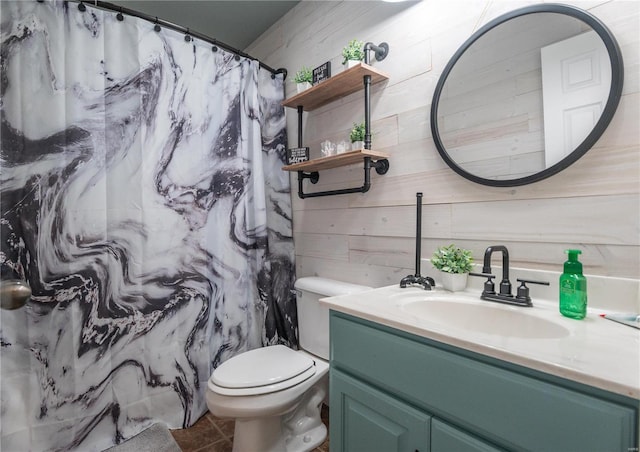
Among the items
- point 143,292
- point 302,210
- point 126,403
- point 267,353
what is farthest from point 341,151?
point 126,403

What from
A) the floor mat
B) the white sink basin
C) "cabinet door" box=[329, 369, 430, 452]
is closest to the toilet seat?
"cabinet door" box=[329, 369, 430, 452]

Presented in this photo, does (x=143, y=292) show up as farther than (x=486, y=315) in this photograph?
Yes

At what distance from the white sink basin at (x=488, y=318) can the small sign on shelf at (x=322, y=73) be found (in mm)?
1169

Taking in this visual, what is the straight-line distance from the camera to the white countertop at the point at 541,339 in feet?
1.75

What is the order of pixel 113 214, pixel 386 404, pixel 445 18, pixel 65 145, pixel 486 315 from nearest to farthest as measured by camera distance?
pixel 386 404 → pixel 486 315 → pixel 445 18 → pixel 65 145 → pixel 113 214

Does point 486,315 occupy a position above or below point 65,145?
below

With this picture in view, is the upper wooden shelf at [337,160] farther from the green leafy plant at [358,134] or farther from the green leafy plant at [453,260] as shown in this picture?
the green leafy plant at [453,260]

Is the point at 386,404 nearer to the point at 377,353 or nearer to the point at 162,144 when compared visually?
the point at 377,353

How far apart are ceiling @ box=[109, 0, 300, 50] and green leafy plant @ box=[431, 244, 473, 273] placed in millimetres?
1715

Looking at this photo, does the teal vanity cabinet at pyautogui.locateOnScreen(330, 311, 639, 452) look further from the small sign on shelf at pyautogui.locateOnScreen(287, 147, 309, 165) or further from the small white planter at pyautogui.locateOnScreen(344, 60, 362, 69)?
the small white planter at pyautogui.locateOnScreen(344, 60, 362, 69)

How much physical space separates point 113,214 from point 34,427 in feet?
3.00

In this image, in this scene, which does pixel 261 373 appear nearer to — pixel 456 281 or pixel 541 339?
pixel 456 281

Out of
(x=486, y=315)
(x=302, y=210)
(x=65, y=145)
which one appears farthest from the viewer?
(x=302, y=210)

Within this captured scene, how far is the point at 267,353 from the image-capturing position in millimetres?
1462
